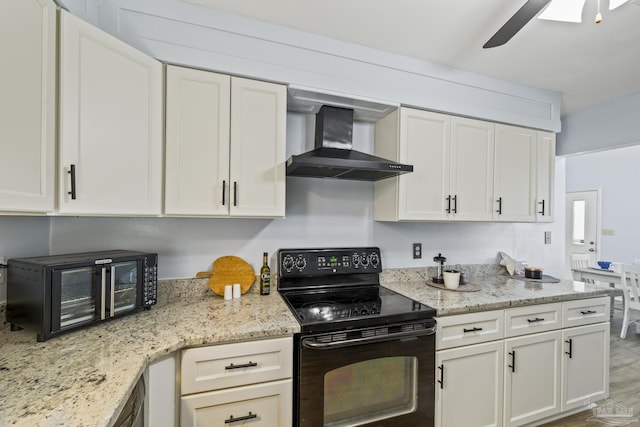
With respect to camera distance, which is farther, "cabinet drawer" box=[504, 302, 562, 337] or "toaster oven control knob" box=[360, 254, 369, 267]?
"toaster oven control knob" box=[360, 254, 369, 267]

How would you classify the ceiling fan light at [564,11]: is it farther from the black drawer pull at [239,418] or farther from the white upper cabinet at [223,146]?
the black drawer pull at [239,418]

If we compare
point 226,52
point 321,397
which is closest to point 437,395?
point 321,397

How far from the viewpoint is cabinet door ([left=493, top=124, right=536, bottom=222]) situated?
227cm

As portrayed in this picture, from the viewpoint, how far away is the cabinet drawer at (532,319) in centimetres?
185

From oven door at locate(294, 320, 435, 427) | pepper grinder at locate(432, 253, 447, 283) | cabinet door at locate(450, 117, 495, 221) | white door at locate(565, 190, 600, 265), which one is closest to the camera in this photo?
oven door at locate(294, 320, 435, 427)

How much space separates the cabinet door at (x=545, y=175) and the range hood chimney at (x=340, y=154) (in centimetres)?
141

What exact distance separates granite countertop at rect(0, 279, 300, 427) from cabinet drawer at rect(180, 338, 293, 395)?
45 mm

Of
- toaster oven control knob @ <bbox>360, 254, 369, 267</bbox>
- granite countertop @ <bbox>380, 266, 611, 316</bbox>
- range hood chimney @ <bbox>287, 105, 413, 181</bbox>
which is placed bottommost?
granite countertop @ <bbox>380, 266, 611, 316</bbox>

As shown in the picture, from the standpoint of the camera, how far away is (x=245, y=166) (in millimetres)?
1648

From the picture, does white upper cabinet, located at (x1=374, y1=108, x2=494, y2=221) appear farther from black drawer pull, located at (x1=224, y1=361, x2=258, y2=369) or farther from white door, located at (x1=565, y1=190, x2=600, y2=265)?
white door, located at (x1=565, y1=190, x2=600, y2=265)

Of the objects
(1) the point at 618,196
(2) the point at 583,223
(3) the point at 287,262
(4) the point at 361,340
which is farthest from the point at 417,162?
(2) the point at 583,223

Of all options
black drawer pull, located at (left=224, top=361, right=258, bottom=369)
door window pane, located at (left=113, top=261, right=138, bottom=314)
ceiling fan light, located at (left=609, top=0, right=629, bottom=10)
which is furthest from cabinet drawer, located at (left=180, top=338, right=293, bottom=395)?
ceiling fan light, located at (left=609, top=0, right=629, bottom=10)

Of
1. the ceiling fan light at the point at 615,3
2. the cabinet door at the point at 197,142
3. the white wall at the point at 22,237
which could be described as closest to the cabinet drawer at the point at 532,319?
the ceiling fan light at the point at 615,3

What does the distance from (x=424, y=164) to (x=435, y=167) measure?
0.10m
